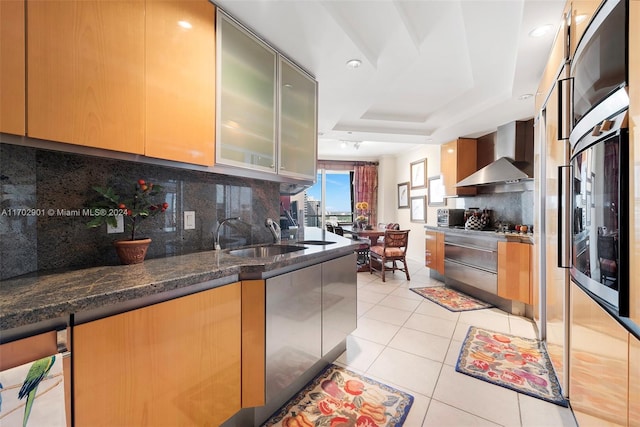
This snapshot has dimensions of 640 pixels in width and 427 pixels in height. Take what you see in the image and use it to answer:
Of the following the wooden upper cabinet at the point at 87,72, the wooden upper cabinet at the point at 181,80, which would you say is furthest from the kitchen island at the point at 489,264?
the wooden upper cabinet at the point at 87,72

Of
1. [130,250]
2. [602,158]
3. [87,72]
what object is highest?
[87,72]

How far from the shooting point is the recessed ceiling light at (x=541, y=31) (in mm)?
1697

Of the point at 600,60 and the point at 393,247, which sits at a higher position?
the point at 600,60

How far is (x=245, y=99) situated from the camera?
Result: 1.72 meters

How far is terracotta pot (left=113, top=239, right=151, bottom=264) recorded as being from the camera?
4.06 ft

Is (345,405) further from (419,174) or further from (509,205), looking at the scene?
(419,174)

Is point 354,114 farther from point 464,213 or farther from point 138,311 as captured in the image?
point 138,311

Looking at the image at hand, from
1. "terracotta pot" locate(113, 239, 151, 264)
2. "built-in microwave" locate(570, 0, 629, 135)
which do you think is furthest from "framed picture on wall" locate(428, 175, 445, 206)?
"terracotta pot" locate(113, 239, 151, 264)

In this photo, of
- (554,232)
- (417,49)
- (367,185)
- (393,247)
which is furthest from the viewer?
(367,185)

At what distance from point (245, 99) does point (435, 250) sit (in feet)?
12.3

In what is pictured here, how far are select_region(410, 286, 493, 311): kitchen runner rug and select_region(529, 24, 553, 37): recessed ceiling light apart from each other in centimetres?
275

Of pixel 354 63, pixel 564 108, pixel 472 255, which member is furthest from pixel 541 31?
pixel 472 255

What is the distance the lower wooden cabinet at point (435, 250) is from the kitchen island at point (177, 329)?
3.06m

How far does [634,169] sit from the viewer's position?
2.61ft
